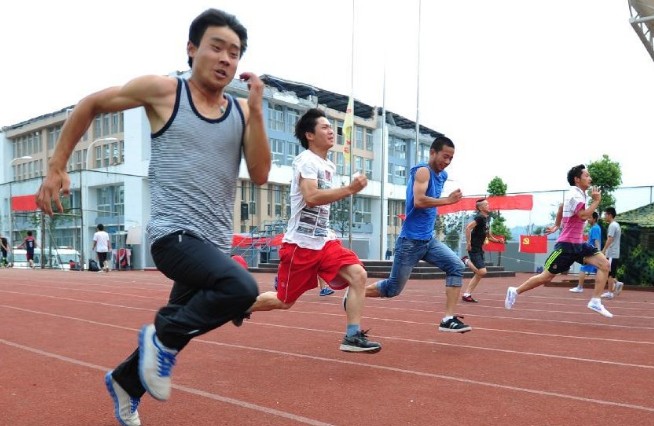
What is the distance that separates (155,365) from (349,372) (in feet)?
6.56

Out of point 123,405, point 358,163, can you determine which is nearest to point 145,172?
point 358,163

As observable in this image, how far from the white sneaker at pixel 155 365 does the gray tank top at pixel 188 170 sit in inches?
18.2

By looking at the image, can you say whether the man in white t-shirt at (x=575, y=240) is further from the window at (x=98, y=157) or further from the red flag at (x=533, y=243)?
the window at (x=98, y=157)

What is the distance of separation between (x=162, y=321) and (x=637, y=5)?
2146cm

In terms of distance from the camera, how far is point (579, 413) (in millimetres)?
3309

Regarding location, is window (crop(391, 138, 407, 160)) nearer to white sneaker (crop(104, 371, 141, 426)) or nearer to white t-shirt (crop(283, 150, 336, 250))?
white t-shirt (crop(283, 150, 336, 250))

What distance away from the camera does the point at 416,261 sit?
5750 mm

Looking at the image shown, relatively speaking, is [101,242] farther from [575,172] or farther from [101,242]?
[575,172]

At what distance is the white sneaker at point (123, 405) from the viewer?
113 inches

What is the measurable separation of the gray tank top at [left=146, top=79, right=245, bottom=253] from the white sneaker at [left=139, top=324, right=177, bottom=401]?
1.52 ft

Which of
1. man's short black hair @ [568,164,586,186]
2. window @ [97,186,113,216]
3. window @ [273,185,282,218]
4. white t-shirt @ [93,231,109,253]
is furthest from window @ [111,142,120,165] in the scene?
man's short black hair @ [568,164,586,186]

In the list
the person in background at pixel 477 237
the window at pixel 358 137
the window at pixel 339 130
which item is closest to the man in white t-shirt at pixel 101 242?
the person in background at pixel 477 237

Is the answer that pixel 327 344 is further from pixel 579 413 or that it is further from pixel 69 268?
pixel 69 268

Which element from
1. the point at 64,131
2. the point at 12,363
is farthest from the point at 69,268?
the point at 64,131
